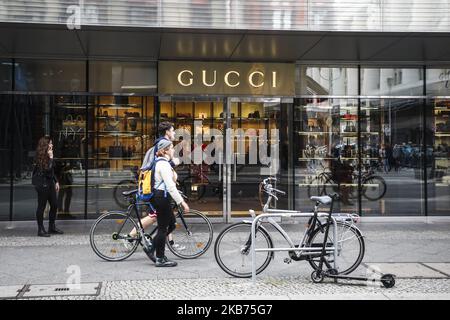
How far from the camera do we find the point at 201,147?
41.6 ft

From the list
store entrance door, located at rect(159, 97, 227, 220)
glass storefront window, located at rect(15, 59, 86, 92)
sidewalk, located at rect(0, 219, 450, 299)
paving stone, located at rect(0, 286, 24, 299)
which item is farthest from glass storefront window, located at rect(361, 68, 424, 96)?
paving stone, located at rect(0, 286, 24, 299)

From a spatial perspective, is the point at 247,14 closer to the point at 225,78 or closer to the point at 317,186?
the point at 225,78

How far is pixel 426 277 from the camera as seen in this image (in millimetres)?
7395

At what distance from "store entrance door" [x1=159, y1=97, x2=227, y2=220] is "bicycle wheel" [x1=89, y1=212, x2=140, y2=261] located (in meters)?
4.40

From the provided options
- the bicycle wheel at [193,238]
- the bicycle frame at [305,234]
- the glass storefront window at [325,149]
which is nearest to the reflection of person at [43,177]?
the bicycle wheel at [193,238]

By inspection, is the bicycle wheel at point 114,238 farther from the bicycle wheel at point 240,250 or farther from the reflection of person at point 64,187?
the reflection of person at point 64,187

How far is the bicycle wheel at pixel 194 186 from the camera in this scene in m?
12.8

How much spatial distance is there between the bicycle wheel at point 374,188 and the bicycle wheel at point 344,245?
19.7ft

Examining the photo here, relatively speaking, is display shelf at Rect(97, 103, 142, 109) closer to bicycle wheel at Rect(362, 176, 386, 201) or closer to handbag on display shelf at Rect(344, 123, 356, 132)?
handbag on display shelf at Rect(344, 123, 356, 132)

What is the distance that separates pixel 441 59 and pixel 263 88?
4018 mm

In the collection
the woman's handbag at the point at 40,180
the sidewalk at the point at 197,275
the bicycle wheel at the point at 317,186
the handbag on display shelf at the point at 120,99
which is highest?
the handbag on display shelf at the point at 120,99

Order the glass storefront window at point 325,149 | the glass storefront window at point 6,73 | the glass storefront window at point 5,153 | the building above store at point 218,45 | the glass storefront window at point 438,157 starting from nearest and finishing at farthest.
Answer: the building above store at point 218,45 < the glass storefront window at point 6,73 < the glass storefront window at point 5,153 < the glass storefront window at point 325,149 < the glass storefront window at point 438,157

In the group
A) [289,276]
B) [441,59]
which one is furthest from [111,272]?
[441,59]

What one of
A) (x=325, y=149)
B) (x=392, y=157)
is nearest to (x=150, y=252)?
(x=325, y=149)
